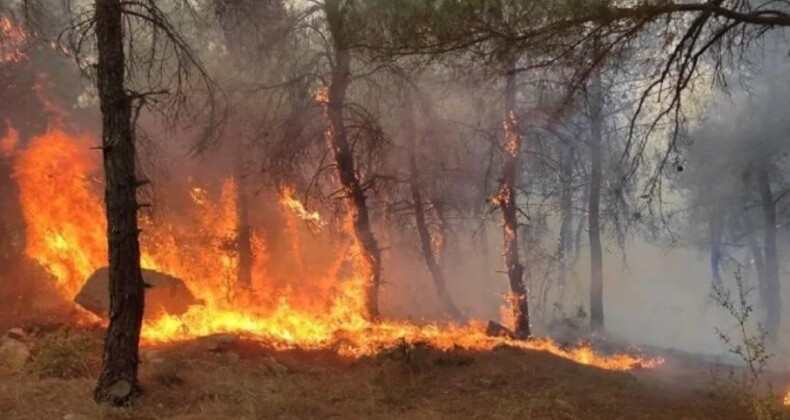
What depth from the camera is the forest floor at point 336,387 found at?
6637mm

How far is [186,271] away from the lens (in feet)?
57.6

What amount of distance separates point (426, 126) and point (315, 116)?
4222mm

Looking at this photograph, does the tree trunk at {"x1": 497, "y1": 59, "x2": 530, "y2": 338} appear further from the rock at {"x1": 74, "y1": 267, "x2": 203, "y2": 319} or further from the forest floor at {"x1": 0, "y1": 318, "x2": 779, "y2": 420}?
the rock at {"x1": 74, "y1": 267, "x2": 203, "y2": 319}

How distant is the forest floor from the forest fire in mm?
1201

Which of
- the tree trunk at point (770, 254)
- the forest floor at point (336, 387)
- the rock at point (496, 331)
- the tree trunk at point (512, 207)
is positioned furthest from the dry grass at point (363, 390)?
the tree trunk at point (770, 254)

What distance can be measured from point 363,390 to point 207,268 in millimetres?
11419

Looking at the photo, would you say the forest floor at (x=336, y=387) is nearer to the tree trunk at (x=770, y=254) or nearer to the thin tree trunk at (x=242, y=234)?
the thin tree trunk at (x=242, y=234)

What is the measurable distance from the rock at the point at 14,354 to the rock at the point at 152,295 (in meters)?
2.53

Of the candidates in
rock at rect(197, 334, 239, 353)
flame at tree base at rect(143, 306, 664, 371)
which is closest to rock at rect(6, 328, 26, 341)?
flame at tree base at rect(143, 306, 664, 371)

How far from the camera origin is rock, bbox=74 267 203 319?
40.3ft

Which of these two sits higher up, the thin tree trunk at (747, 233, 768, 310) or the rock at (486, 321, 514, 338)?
the thin tree trunk at (747, 233, 768, 310)

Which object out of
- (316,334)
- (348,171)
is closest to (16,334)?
(316,334)

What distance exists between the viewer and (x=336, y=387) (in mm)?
8000

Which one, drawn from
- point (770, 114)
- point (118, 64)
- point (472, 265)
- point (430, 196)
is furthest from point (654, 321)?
point (118, 64)
